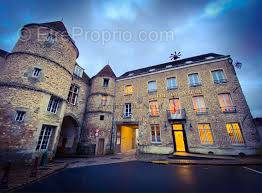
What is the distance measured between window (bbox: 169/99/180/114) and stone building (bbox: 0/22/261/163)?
0.33ft

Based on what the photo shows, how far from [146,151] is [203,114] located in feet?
22.6

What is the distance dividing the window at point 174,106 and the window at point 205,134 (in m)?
2.54

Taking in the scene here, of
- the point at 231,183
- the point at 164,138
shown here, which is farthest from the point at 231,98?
the point at 231,183

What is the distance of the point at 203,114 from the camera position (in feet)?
41.5

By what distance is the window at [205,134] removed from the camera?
1196 centimetres

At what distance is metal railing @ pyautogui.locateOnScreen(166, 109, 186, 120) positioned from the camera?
513 inches

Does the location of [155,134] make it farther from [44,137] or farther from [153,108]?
[44,137]

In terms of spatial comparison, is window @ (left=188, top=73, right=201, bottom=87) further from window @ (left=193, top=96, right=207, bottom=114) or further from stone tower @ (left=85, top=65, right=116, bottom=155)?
stone tower @ (left=85, top=65, right=116, bottom=155)

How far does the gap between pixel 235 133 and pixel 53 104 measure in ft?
52.3

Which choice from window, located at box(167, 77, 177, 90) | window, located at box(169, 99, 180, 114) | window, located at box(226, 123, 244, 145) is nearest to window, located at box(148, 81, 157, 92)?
window, located at box(167, 77, 177, 90)

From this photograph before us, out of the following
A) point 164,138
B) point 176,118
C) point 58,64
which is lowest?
point 164,138

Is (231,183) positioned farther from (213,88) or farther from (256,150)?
(213,88)

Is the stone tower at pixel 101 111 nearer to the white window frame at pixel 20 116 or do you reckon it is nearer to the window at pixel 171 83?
the white window frame at pixel 20 116

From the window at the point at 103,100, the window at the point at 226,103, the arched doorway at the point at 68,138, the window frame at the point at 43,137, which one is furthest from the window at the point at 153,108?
the window frame at the point at 43,137
